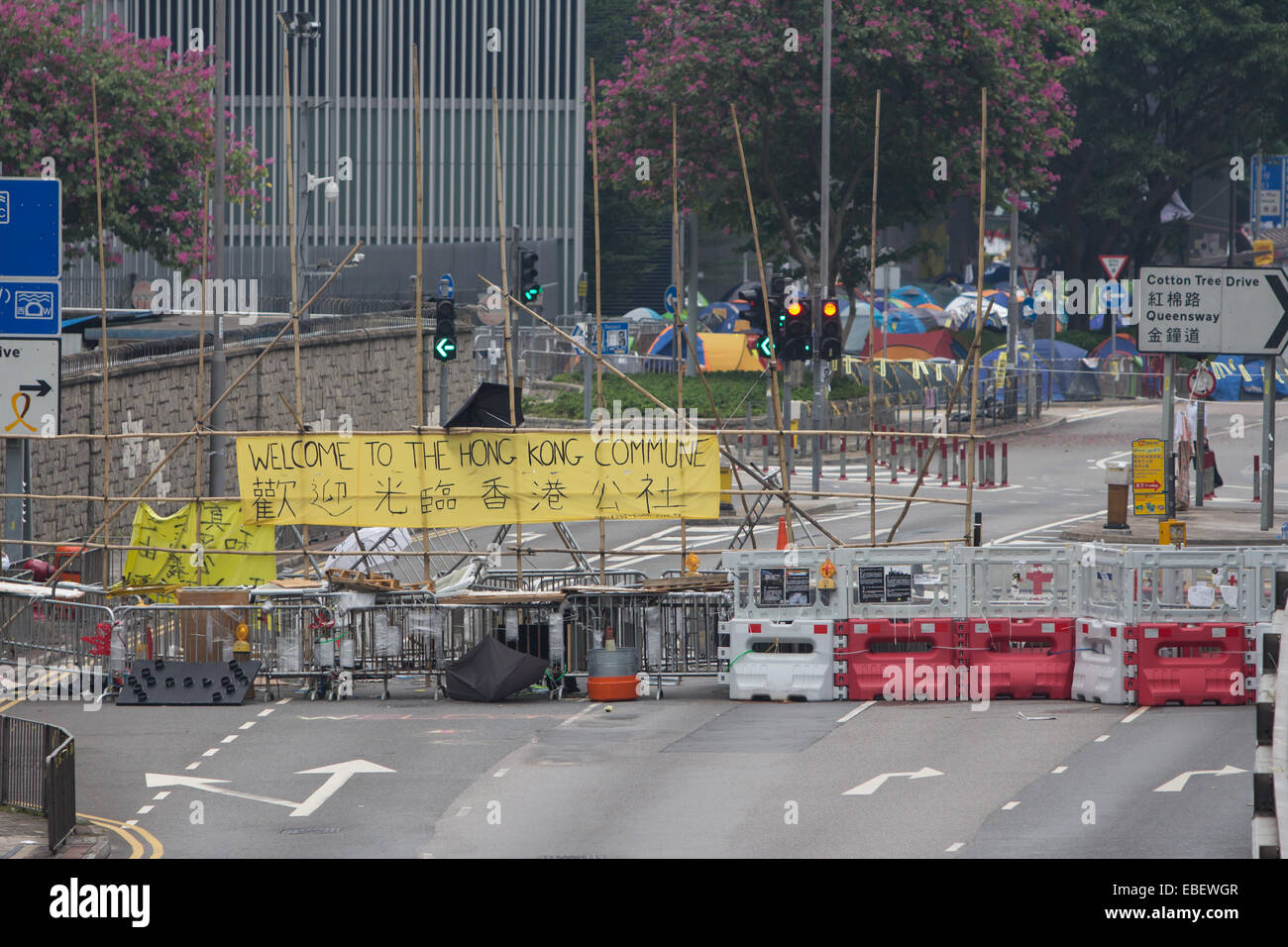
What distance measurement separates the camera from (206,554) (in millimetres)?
22484

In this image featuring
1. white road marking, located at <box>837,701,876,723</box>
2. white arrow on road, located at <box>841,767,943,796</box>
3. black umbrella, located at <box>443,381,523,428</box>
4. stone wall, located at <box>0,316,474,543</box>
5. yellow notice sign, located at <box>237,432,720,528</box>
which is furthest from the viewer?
stone wall, located at <box>0,316,474,543</box>

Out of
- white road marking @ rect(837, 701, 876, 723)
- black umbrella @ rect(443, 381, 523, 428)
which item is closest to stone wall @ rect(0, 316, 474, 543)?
black umbrella @ rect(443, 381, 523, 428)

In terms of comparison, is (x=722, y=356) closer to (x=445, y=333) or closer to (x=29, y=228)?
(x=445, y=333)

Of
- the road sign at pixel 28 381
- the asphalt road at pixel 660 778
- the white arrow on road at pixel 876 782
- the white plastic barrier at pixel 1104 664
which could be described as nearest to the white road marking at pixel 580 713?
the asphalt road at pixel 660 778

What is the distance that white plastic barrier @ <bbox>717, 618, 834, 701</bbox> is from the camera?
20.2 metres

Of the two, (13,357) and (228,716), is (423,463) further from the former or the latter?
(13,357)

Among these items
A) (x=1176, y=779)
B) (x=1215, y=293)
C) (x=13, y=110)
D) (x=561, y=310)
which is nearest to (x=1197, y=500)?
(x=1215, y=293)

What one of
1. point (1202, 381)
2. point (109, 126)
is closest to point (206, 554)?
point (109, 126)

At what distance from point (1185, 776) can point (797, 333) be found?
56.1ft

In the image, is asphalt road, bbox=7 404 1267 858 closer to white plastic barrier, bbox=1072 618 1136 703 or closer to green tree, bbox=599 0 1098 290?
white plastic barrier, bbox=1072 618 1136 703

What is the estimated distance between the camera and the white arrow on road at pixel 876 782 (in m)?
15.6

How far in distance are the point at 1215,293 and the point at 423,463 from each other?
1386 cm

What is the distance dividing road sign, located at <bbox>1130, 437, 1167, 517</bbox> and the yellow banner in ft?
52.2

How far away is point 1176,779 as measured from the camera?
15898 mm
